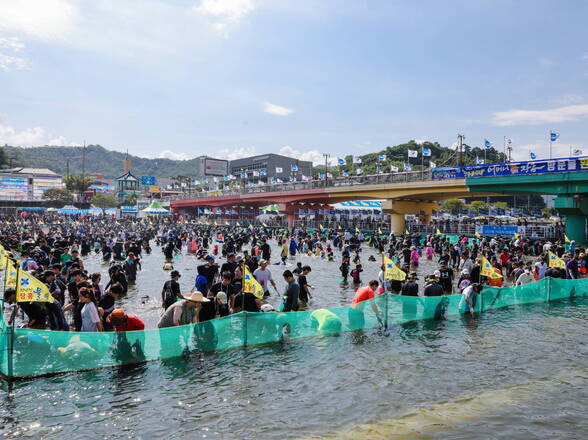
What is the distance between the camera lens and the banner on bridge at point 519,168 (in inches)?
1378

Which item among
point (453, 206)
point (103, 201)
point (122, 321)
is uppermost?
point (103, 201)

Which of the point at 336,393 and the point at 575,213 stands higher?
the point at 575,213

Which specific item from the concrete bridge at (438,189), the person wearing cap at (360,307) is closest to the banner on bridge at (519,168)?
the concrete bridge at (438,189)

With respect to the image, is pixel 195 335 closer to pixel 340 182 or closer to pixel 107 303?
pixel 107 303

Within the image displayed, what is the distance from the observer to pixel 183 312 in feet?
29.3

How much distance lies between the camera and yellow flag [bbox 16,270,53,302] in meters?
8.02

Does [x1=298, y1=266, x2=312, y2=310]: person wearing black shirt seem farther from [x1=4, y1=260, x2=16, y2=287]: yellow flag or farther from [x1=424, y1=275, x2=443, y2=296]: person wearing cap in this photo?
[x1=4, y1=260, x2=16, y2=287]: yellow flag

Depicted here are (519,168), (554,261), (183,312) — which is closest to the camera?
(183,312)

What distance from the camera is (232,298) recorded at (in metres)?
10.6

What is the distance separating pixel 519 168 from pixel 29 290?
38233 millimetres

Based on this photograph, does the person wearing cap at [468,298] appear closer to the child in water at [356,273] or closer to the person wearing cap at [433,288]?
the person wearing cap at [433,288]

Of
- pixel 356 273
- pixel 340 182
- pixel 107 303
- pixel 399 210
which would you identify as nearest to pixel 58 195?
pixel 340 182

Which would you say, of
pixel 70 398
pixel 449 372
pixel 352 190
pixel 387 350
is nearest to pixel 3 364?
pixel 70 398

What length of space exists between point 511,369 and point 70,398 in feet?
26.6
